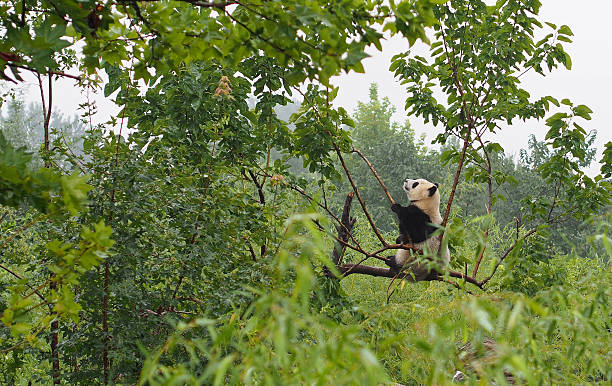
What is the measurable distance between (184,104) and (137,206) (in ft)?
3.60

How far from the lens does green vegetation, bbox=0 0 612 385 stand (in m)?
1.67

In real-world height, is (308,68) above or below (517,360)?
above

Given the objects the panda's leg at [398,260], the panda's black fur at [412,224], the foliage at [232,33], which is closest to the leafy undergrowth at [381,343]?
the foliage at [232,33]

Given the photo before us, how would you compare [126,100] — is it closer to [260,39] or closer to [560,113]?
[260,39]

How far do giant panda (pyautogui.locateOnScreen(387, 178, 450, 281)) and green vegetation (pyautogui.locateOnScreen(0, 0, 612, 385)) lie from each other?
18.3 inches

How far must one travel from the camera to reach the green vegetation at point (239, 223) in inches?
65.6

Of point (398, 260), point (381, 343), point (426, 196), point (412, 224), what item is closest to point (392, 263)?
point (398, 260)

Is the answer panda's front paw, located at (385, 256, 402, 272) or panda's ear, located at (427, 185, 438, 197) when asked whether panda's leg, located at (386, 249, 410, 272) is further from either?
panda's ear, located at (427, 185, 438, 197)

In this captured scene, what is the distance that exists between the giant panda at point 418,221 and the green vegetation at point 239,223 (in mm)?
464

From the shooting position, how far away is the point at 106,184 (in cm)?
301

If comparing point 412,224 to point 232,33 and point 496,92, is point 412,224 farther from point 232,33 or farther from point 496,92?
point 232,33

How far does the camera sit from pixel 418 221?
555cm

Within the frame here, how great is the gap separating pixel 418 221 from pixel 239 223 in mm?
2756

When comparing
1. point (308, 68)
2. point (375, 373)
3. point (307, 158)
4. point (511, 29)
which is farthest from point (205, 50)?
point (511, 29)
